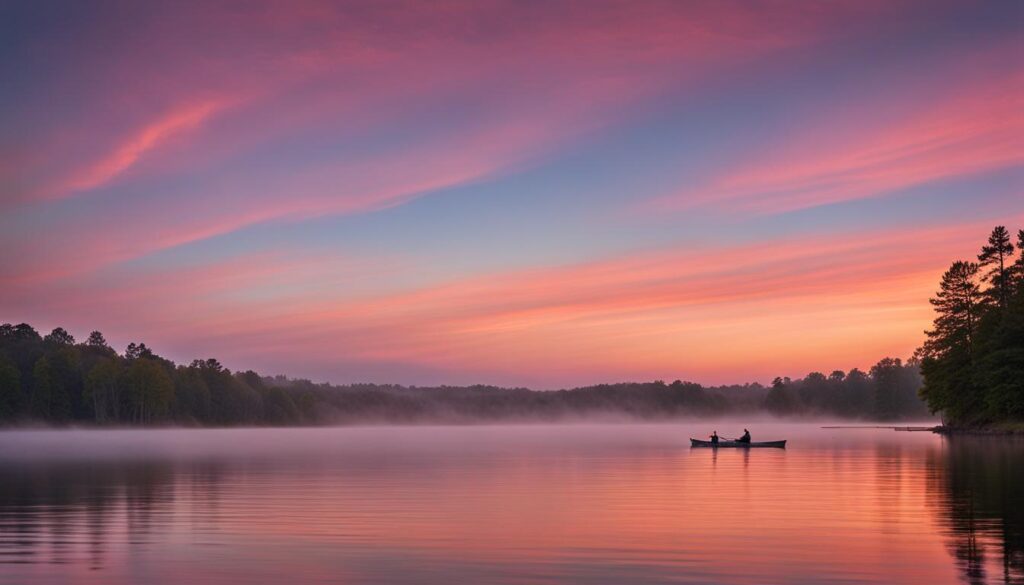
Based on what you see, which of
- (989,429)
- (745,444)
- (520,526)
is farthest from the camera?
(989,429)

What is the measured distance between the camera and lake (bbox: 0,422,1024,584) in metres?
26.8

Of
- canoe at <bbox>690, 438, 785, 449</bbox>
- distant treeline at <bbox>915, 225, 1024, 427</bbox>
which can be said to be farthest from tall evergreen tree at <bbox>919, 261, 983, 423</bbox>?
canoe at <bbox>690, 438, 785, 449</bbox>

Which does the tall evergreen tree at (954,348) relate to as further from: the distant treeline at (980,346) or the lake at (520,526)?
the lake at (520,526)

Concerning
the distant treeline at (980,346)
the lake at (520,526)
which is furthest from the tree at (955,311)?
the lake at (520,526)

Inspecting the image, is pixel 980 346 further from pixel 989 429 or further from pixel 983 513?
pixel 983 513

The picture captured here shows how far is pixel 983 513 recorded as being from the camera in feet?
127

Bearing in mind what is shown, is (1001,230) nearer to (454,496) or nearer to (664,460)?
(664,460)

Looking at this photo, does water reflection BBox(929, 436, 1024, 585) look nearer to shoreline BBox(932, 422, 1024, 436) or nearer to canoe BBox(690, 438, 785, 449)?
canoe BBox(690, 438, 785, 449)

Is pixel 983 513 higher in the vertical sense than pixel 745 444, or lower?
higher

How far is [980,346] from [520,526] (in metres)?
107

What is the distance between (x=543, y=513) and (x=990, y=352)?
98749 mm

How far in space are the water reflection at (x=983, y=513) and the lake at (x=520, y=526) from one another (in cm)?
13

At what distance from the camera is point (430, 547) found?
31469 millimetres

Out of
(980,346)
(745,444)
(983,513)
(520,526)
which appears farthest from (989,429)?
(520,526)
